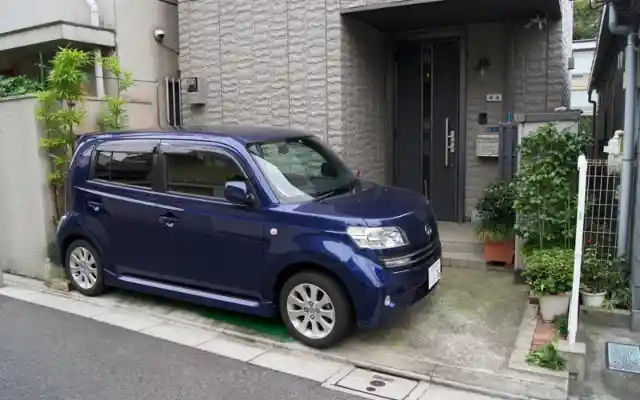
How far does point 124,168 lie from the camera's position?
5578 millimetres

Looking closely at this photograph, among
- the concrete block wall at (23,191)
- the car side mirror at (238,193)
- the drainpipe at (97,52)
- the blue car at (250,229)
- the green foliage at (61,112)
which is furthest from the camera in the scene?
the drainpipe at (97,52)

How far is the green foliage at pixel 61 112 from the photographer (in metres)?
6.25

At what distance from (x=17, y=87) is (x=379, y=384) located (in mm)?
6079

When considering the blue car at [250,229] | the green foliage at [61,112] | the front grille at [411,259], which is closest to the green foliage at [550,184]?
the blue car at [250,229]

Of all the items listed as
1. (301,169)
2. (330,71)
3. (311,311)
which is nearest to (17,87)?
(330,71)

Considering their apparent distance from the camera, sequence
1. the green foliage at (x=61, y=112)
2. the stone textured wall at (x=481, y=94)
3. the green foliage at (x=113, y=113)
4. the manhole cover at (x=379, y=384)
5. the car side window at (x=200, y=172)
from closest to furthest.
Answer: the manhole cover at (x=379, y=384) < the car side window at (x=200, y=172) < the green foliage at (x=61, y=112) < the green foliage at (x=113, y=113) < the stone textured wall at (x=481, y=94)

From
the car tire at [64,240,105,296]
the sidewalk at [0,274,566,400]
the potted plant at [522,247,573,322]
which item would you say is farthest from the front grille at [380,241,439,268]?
the car tire at [64,240,105,296]

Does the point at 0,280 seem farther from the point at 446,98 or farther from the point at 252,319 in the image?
the point at 446,98

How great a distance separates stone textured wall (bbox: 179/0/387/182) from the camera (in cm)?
725

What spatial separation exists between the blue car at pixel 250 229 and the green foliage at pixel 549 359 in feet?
3.35

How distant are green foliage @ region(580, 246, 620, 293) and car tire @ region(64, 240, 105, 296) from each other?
4787 mm

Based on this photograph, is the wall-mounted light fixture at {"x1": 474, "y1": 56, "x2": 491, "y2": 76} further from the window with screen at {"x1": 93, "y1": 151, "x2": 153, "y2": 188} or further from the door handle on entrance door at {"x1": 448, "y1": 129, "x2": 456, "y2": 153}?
the window with screen at {"x1": 93, "y1": 151, "x2": 153, "y2": 188}

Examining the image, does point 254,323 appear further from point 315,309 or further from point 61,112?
point 61,112

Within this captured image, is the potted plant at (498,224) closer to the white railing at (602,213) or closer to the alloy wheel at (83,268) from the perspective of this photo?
the white railing at (602,213)
